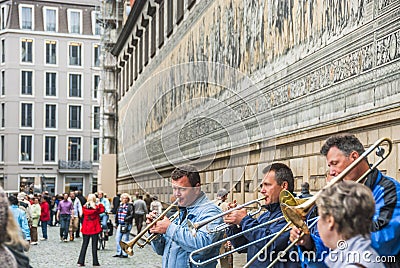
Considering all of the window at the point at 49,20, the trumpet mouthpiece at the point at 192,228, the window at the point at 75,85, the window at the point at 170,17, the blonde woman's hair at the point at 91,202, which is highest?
the window at the point at 49,20

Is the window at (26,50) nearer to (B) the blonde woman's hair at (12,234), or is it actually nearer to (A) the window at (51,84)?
(A) the window at (51,84)

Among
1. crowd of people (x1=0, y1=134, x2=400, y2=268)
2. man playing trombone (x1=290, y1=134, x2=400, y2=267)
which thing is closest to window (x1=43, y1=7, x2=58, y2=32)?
crowd of people (x1=0, y1=134, x2=400, y2=268)

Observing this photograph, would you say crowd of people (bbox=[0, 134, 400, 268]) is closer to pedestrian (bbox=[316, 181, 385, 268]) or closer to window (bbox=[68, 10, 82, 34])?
pedestrian (bbox=[316, 181, 385, 268])

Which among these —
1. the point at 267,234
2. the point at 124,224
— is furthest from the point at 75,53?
the point at 267,234

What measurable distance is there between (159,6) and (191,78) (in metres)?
13.6

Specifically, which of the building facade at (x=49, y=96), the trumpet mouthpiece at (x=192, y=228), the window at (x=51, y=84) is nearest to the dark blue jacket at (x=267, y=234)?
the trumpet mouthpiece at (x=192, y=228)

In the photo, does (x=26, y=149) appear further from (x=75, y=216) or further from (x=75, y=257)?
(x=75, y=257)

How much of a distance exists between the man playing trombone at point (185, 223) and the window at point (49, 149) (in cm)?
5577

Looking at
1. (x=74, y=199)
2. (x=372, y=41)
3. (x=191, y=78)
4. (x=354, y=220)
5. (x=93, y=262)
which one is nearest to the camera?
(x=354, y=220)

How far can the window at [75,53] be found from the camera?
6202 centimetres

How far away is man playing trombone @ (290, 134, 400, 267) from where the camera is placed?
164 inches

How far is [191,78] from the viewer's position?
716 inches

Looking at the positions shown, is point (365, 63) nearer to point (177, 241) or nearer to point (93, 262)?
point (177, 241)

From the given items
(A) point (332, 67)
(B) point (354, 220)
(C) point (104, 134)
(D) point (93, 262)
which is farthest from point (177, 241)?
(C) point (104, 134)
